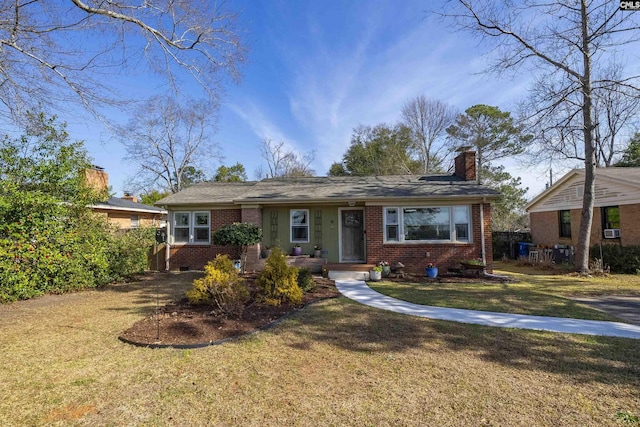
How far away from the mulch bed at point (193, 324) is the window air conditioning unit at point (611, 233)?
14305mm

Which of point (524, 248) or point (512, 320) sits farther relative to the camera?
point (524, 248)

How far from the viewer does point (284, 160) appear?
3073cm

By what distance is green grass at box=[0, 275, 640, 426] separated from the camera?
2.80 m

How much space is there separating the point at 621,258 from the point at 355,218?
32.4 ft

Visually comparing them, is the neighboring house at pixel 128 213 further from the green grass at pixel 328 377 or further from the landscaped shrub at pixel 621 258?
the landscaped shrub at pixel 621 258

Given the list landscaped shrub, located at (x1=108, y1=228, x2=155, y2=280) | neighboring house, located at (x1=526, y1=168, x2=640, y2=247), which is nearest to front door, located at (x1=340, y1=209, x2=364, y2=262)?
landscaped shrub, located at (x1=108, y1=228, x2=155, y2=280)

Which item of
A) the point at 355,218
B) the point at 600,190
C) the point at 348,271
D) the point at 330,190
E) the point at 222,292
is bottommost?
the point at 348,271

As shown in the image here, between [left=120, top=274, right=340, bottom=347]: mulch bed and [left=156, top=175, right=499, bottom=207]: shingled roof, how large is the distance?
5188mm

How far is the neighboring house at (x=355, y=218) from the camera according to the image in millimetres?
10758

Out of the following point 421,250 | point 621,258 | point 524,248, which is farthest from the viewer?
point 524,248

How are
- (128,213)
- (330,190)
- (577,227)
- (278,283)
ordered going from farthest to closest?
Answer: (128,213)
(577,227)
(330,190)
(278,283)

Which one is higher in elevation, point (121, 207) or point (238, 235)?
point (121, 207)

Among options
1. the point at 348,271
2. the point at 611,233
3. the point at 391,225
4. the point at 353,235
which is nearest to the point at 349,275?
the point at 348,271

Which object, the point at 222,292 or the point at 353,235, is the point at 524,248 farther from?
the point at 222,292
